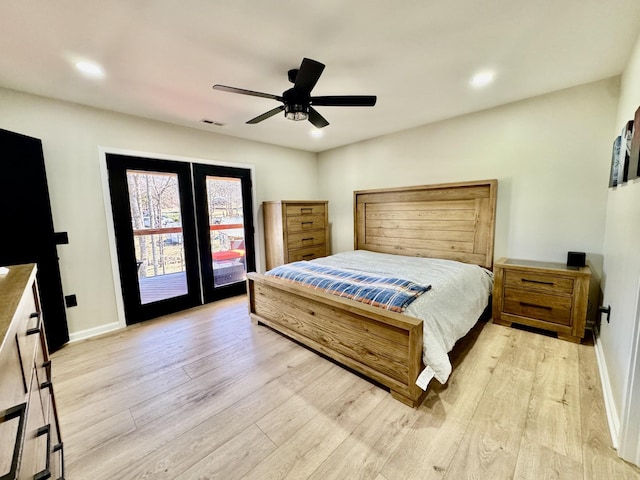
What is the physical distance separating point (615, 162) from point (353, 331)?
259 cm

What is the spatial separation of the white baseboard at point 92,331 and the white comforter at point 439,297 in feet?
8.14

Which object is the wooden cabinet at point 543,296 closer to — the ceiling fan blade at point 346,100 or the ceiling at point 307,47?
the ceiling at point 307,47

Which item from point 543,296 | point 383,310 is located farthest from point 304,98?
point 543,296

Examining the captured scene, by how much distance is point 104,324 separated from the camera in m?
2.92

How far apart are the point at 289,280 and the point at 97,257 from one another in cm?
213

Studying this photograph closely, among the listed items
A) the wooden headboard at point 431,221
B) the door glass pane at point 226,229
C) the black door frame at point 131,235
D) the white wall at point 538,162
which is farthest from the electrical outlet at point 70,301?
the white wall at point 538,162

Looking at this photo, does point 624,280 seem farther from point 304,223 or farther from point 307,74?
point 304,223

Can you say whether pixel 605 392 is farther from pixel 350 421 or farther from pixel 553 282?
pixel 350 421

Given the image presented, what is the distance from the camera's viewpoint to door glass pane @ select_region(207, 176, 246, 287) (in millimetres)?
3753

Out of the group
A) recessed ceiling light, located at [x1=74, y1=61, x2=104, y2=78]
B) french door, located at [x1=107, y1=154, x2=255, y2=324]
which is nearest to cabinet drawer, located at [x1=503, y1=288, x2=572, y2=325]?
french door, located at [x1=107, y1=154, x2=255, y2=324]

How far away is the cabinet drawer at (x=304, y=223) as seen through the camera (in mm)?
4091

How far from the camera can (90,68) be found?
204 cm

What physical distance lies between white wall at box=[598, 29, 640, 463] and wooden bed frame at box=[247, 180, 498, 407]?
3.16 ft

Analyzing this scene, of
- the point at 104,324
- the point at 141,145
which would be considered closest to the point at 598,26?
the point at 141,145
